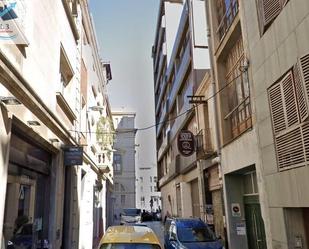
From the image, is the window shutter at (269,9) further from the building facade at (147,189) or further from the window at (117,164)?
the building facade at (147,189)

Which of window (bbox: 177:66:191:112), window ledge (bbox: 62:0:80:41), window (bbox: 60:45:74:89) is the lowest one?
window (bbox: 60:45:74:89)

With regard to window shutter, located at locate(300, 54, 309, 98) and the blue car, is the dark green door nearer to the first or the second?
the blue car

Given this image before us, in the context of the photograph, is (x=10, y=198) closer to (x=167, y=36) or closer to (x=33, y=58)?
(x=33, y=58)

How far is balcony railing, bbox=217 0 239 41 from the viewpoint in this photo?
1239 cm

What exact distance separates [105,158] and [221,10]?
42.0 feet

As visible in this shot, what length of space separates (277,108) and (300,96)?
1.19 metres

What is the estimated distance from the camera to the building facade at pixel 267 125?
7094mm

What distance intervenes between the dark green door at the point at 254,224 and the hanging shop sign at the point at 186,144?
5.47 meters

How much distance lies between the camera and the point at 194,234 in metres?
11.8

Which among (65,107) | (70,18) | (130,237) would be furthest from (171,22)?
(130,237)

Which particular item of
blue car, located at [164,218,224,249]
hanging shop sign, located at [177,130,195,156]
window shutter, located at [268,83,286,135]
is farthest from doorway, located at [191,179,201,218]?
window shutter, located at [268,83,286,135]

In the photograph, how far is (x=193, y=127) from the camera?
20.4 m

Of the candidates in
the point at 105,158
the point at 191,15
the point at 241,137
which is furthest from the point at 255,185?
the point at 105,158

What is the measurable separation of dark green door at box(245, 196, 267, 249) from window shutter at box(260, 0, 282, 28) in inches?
Answer: 238
